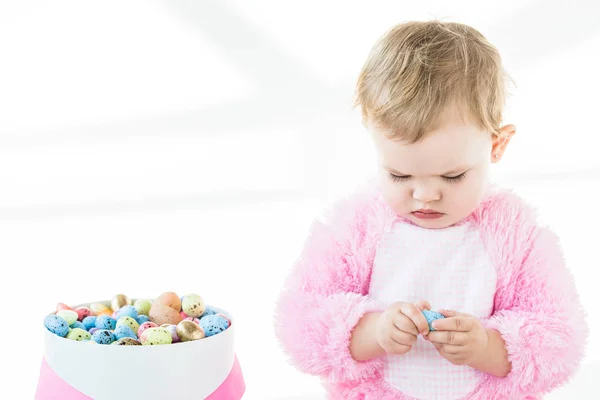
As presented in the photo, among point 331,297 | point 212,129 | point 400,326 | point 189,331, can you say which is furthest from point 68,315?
point 212,129

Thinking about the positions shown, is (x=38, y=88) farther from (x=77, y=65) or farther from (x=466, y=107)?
(x=466, y=107)

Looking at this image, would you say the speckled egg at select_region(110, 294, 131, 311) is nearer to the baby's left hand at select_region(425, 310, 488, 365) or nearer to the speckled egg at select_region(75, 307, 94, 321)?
the speckled egg at select_region(75, 307, 94, 321)

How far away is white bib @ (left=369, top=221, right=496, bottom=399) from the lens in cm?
116

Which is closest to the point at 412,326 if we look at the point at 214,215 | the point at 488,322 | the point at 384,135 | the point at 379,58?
the point at 488,322

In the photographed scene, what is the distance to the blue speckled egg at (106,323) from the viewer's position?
130 cm

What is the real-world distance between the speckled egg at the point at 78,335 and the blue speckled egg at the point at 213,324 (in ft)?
0.56

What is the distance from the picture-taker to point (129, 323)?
1279mm

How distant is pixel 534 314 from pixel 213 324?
1.53 feet

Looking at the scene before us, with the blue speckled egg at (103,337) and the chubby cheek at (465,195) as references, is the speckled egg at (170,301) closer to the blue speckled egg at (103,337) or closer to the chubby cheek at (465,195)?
the blue speckled egg at (103,337)

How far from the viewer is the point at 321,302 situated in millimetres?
1156

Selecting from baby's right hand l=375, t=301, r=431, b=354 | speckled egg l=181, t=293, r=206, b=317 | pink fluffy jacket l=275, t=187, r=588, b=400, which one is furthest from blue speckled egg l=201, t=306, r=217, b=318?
baby's right hand l=375, t=301, r=431, b=354

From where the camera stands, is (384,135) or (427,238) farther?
(427,238)

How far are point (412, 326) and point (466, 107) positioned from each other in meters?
0.28

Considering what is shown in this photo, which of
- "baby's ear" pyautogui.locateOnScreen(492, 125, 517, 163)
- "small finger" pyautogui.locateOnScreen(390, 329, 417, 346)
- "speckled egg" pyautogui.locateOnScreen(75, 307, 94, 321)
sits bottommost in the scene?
"speckled egg" pyautogui.locateOnScreen(75, 307, 94, 321)
